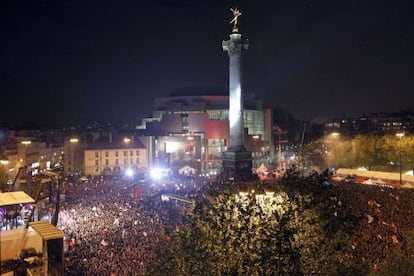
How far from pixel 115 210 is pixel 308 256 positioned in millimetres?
21128

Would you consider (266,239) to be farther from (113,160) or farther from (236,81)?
(113,160)

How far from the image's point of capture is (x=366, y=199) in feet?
69.2

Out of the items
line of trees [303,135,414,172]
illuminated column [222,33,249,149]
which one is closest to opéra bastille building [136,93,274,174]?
line of trees [303,135,414,172]

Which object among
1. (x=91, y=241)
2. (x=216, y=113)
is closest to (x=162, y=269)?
(x=91, y=241)

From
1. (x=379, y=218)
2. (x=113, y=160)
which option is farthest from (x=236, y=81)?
(x=113, y=160)

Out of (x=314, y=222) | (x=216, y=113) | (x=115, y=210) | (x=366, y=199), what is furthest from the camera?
(x=216, y=113)

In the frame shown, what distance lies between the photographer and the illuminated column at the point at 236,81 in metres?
43.7

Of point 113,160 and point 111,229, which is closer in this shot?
point 111,229

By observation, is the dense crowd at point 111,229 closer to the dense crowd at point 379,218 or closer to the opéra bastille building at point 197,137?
the dense crowd at point 379,218

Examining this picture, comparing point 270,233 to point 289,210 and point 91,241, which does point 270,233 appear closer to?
point 289,210

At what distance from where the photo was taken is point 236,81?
145 ft

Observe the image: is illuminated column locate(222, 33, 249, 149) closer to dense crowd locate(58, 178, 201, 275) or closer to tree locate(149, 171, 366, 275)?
dense crowd locate(58, 178, 201, 275)

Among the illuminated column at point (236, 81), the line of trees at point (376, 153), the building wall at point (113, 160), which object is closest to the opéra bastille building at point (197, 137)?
the building wall at point (113, 160)

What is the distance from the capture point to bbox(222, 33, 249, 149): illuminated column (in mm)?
43688
